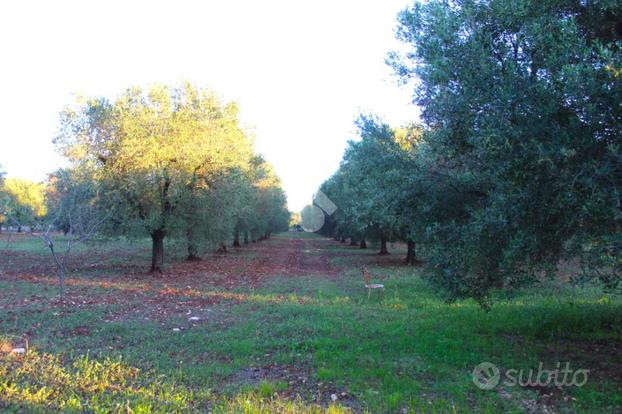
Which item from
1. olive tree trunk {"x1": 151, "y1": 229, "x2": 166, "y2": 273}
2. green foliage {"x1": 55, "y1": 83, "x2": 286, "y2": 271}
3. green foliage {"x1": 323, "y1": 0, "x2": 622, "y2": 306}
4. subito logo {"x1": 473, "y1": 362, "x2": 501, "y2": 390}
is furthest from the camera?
olive tree trunk {"x1": 151, "y1": 229, "x2": 166, "y2": 273}

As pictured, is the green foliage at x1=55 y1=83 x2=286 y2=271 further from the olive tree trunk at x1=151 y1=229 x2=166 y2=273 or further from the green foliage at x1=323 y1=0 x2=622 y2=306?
the green foliage at x1=323 y1=0 x2=622 y2=306

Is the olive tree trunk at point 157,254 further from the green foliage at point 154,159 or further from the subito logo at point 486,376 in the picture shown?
the subito logo at point 486,376

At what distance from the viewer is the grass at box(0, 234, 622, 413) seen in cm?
578

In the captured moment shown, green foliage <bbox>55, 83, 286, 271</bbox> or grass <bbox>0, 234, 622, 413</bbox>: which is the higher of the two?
green foliage <bbox>55, 83, 286, 271</bbox>

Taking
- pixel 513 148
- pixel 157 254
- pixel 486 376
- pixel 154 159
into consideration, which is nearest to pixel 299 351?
pixel 486 376

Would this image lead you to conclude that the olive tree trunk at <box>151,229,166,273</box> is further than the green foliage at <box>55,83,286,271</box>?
Yes

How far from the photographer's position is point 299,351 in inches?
325

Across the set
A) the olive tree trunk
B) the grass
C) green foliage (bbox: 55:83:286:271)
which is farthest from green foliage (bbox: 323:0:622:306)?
the olive tree trunk

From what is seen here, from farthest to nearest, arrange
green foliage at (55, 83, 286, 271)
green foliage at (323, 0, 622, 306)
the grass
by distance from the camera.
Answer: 1. green foliage at (55, 83, 286, 271)
2. the grass
3. green foliage at (323, 0, 622, 306)

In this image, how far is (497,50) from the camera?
621 cm

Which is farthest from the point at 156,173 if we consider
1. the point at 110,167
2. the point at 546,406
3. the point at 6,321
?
the point at 546,406

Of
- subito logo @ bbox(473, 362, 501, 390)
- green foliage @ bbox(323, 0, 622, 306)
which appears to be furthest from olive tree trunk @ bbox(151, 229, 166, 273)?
subito logo @ bbox(473, 362, 501, 390)

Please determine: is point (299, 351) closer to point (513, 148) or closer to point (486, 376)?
point (486, 376)

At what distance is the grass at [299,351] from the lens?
5777 millimetres
